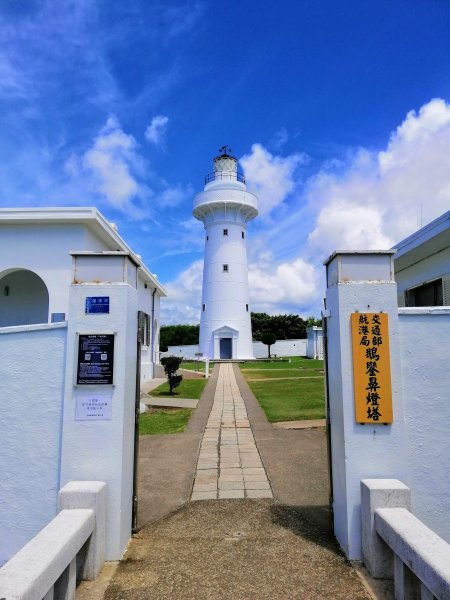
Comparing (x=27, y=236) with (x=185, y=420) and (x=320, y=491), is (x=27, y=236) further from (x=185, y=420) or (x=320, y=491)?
(x=320, y=491)

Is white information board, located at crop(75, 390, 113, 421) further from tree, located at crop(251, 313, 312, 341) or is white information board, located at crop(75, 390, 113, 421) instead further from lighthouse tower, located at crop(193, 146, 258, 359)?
tree, located at crop(251, 313, 312, 341)

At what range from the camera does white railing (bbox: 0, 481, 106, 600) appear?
2.28m

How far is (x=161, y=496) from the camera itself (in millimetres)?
4965

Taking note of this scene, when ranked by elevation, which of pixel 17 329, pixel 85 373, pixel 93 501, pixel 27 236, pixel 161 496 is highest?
pixel 27 236

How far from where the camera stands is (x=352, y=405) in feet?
12.0

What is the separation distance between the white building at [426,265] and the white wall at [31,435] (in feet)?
21.6

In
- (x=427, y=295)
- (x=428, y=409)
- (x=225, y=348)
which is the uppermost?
(x=427, y=295)

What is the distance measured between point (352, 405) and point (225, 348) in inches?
1136

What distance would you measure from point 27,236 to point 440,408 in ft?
32.1

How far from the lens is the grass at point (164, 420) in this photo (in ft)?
28.6

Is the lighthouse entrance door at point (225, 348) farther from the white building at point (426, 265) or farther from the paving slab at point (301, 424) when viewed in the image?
the paving slab at point (301, 424)

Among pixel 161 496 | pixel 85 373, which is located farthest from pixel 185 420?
pixel 85 373

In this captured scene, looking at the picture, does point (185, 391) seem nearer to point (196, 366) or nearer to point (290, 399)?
point (290, 399)

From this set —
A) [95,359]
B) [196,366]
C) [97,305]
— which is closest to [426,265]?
[97,305]
